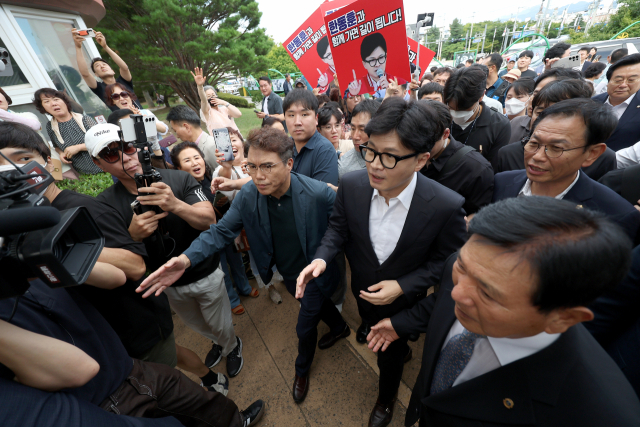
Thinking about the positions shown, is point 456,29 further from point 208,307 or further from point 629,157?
point 208,307

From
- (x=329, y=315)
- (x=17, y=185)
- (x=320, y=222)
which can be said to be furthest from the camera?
(x=329, y=315)

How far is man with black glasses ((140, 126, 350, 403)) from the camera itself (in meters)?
2.03

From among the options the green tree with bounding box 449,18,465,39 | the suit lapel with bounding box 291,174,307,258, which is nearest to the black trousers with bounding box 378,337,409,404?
the suit lapel with bounding box 291,174,307,258

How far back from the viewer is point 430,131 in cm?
161

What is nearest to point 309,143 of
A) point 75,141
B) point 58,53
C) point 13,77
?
point 75,141

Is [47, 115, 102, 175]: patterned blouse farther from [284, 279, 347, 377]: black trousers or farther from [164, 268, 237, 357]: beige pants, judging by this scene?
[284, 279, 347, 377]: black trousers

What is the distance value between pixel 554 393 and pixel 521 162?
7.21ft

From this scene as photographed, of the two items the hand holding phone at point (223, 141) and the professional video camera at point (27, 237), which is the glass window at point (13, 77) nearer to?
the hand holding phone at point (223, 141)

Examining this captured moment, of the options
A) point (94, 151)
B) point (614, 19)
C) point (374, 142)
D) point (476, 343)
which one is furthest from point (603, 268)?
point (614, 19)

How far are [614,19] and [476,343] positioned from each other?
34.7m

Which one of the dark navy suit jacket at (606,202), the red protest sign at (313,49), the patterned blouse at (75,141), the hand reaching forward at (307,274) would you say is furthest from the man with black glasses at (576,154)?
the patterned blouse at (75,141)

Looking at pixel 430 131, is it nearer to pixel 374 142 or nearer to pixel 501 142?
pixel 374 142

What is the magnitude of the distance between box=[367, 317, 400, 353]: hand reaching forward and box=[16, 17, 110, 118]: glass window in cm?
803

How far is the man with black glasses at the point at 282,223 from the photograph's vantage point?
2031 mm
